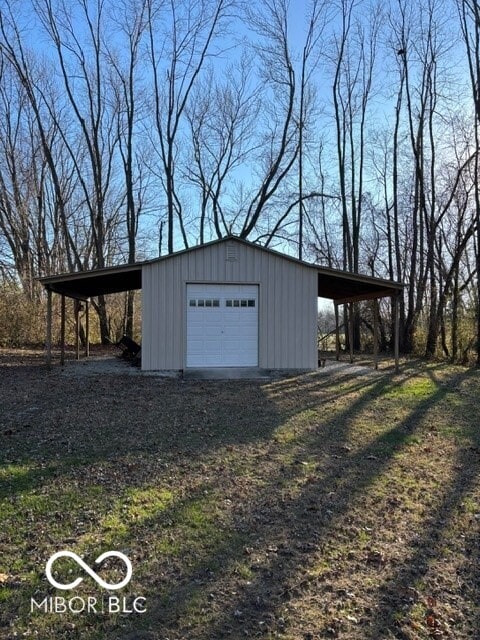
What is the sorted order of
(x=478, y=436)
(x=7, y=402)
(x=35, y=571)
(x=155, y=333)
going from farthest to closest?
(x=155, y=333)
(x=7, y=402)
(x=478, y=436)
(x=35, y=571)

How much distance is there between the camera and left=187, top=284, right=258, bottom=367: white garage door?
465 inches

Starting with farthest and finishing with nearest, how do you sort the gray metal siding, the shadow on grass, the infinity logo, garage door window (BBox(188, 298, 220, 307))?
garage door window (BBox(188, 298, 220, 307)) < the gray metal siding < the infinity logo < the shadow on grass

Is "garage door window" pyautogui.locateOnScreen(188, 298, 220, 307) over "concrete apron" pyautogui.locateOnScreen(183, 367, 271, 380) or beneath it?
over

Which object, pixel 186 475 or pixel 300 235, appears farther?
pixel 300 235

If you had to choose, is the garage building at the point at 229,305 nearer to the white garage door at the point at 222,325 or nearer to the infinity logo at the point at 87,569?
the white garage door at the point at 222,325

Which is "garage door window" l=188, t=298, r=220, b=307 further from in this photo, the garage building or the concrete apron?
the concrete apron

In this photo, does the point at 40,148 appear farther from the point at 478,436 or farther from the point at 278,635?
the point at 278,635

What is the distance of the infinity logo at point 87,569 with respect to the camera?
8.91 feet

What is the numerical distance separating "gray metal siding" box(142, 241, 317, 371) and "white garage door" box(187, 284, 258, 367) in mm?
176

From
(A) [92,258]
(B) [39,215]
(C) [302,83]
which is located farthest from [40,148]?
(C) [302,83]

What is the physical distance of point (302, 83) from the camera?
23.2 metres

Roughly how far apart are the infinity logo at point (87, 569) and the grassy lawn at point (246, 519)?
0.04 meters

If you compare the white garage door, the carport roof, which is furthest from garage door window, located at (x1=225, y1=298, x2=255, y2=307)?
the carport roof

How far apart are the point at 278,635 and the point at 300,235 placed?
22.3 m
